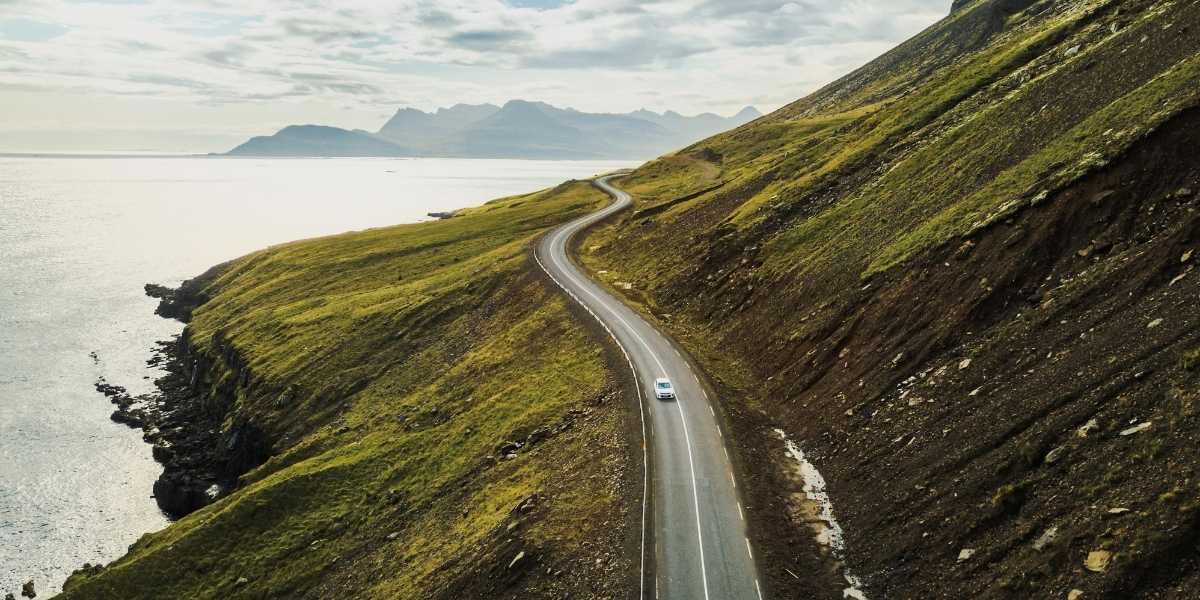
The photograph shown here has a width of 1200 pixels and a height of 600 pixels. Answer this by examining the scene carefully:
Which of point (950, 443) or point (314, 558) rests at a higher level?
point (950, 443)

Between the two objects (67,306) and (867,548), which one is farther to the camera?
(67,306)

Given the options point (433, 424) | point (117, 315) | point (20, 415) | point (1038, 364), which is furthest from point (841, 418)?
point (117, 315)

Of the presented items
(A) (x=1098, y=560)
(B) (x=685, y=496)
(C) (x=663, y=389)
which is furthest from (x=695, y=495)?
(A) (x=1098, y=560)

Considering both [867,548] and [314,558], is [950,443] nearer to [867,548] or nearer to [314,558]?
[867,548]

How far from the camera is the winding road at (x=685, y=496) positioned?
2788cm

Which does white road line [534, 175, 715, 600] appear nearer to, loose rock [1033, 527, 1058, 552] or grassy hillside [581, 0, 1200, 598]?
grassy hillside [581, 0, 1200, 598]

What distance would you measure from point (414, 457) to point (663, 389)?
73.7ft

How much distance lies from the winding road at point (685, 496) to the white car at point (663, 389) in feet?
1.97

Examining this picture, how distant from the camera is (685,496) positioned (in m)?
34.1

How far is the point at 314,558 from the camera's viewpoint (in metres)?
45.8

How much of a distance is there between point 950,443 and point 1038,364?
19.1 ft

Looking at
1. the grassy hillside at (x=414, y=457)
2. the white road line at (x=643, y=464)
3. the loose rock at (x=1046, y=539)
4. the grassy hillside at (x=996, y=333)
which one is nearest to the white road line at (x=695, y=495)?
the white road line at (x=643, y=464)

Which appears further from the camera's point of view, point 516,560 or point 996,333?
point 996,333

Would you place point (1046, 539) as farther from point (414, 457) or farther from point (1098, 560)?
point (414, 457)
